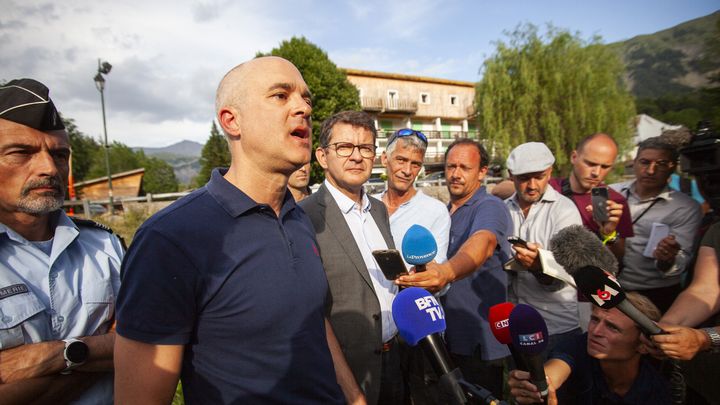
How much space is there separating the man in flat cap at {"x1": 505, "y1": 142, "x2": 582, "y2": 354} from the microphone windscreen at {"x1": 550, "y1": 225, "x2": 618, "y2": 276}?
27.3 inches

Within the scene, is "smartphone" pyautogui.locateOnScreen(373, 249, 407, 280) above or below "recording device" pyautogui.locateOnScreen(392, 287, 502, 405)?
above

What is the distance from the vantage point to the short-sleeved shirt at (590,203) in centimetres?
315

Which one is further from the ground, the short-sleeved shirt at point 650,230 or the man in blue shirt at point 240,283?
the man in blue shirt at point 240,283

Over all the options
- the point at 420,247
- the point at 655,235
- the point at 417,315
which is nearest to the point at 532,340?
the point at 417,315

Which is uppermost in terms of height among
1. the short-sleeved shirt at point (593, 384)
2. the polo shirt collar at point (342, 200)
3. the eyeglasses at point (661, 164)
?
the polo shirt collar at point (342, 200)

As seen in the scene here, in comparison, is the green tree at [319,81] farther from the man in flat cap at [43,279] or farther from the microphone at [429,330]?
the microphone at [429,330]

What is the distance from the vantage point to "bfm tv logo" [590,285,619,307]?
4.39ft

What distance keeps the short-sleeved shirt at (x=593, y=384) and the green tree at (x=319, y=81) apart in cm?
2053

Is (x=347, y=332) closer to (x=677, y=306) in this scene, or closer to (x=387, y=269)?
(x=387, y=269)

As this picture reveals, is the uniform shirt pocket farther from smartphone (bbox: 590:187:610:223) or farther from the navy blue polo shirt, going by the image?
smartphone (bbox: 590:187:610:223)

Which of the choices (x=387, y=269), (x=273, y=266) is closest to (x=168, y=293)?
(x=273, y=266)

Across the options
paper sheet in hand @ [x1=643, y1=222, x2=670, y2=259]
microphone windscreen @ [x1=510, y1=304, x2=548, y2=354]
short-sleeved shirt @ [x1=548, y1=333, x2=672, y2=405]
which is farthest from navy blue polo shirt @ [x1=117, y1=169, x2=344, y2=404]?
paper sheet in hand @ [x1=643, y1=222, x2=670, y2=259]

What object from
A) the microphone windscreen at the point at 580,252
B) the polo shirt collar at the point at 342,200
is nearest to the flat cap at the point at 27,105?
the polo shirt collar at the point at 342,200

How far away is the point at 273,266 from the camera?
1.46 m
